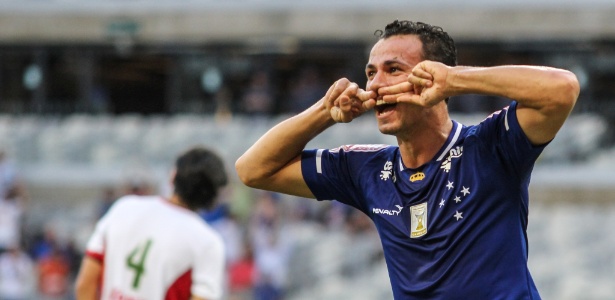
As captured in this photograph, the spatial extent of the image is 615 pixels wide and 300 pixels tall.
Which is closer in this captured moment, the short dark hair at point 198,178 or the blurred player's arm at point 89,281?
the blurred player's arm at point 89,281

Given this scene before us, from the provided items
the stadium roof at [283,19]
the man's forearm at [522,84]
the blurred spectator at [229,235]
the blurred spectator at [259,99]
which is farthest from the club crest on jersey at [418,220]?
the stadium roof at [283,19]

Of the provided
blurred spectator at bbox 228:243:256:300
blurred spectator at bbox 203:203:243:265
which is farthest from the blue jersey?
blurred spectator at bbox 228:243:256:300

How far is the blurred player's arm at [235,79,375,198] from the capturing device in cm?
420

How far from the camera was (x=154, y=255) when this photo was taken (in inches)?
212

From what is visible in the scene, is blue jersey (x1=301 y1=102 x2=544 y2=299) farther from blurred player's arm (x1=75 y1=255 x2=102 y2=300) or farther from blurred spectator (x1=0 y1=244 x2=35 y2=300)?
blurred spectator (x1=0 y1=244 x2=35 y2=300)

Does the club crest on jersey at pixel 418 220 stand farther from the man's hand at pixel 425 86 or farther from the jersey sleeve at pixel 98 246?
the jersey sleeve at pixel 98 246

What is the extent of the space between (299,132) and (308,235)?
36.0 ft

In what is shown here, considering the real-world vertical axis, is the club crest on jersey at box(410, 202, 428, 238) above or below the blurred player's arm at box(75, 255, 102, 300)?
above

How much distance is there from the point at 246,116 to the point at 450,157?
656 inches

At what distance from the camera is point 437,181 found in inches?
156

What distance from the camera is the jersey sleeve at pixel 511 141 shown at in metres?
3.70

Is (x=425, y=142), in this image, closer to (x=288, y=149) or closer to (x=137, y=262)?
(x=288, y=149)

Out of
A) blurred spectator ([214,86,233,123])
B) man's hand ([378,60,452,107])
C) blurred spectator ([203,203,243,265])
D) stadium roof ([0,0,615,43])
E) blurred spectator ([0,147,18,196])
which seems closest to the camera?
man's hand ([378,60,452,107])

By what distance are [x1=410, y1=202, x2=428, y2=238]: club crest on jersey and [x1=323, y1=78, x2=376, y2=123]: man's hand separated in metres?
0.37
